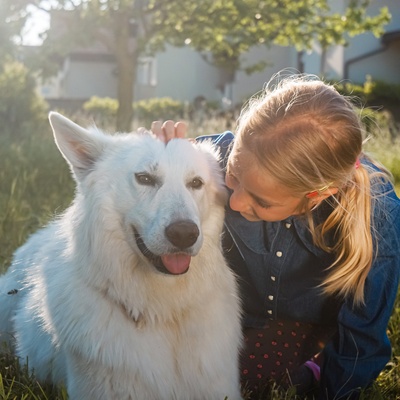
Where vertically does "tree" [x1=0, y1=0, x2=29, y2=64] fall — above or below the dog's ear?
above

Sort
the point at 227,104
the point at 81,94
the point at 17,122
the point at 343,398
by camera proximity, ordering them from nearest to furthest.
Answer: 1. the point at 343,398
2. the point at 17,122
3. the point at 227,104
4. the point at 81,94

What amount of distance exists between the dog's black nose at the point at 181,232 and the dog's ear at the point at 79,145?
58 cm

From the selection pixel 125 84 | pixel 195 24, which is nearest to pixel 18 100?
pixel 125 84

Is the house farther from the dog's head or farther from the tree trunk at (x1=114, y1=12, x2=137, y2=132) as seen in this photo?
the dog's head

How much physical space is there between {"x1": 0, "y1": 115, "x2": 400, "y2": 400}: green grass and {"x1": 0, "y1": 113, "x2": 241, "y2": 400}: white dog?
0.75 feet

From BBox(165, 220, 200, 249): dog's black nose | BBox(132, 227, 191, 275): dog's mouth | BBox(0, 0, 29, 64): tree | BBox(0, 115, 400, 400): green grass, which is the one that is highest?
BBox(0, 0, 29, 64): tree

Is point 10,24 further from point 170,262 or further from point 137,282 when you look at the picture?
point 170,262

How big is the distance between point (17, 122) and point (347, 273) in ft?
33.5

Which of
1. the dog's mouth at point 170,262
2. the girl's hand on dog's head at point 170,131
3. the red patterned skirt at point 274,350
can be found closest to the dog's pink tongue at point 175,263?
the dog's mouth at point 170,262

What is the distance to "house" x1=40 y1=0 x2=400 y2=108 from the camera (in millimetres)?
23578

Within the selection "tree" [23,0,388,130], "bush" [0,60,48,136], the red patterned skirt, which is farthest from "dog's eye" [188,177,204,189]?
"bush" [0,60,48,136]

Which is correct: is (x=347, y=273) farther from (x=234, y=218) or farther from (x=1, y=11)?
(x=1, y=11)

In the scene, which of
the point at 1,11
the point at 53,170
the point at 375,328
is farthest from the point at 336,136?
the point at 1,11

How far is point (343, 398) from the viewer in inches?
128
